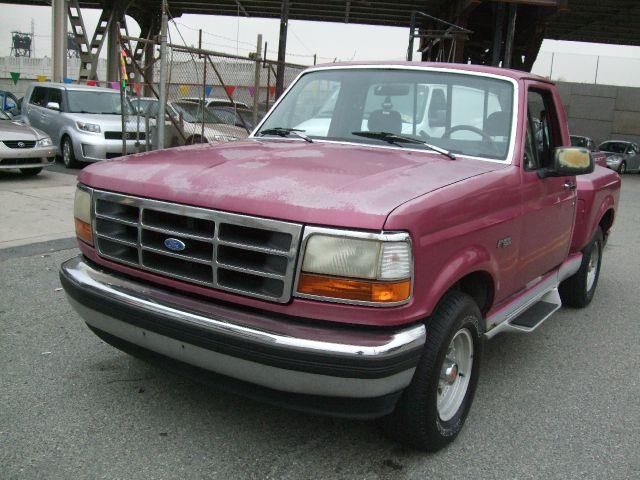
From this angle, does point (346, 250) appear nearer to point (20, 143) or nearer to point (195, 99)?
point (20, 143)

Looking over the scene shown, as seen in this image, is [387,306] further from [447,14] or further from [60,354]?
[447,14]

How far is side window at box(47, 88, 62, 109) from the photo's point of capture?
13.4m

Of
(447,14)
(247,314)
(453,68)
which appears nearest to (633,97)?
(447,14)

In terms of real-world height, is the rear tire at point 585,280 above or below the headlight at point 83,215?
below

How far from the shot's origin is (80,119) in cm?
1270

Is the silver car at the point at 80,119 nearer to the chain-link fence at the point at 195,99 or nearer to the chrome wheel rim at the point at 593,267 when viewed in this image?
the chain-link fence at the point at 195,99

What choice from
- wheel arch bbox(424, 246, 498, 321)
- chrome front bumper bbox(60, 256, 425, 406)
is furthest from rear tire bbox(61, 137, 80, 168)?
wheel arch bbox(424, 246, 498, 321)

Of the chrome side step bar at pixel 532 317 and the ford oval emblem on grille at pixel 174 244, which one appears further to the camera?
the chrome side step bar at pixel 532 317

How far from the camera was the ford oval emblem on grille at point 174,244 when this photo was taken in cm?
280

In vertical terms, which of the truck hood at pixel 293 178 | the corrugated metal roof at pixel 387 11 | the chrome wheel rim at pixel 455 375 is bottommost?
the chrome wheel rim at pixel 455 375

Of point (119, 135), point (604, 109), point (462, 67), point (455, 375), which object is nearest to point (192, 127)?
point (119, 135)

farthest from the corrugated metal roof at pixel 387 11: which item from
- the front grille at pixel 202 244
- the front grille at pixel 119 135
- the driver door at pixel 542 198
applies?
the front grille at pixel 202 244

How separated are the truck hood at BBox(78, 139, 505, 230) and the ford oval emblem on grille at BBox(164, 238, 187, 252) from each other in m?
0.19

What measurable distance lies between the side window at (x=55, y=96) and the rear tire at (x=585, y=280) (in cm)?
1135
